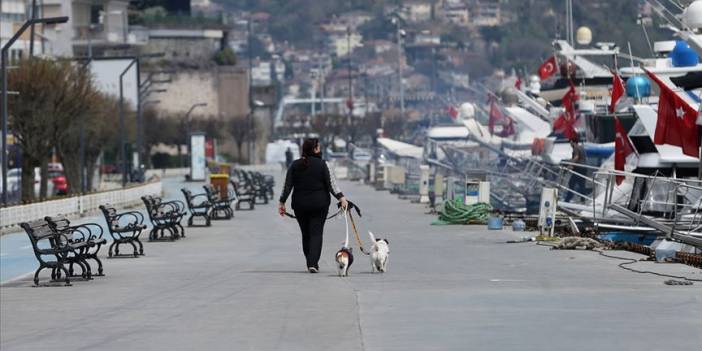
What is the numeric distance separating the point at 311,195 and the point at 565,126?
35.7 metres

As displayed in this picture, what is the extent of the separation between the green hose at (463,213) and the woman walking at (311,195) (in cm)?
1757

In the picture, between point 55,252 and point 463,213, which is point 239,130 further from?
point 55,252

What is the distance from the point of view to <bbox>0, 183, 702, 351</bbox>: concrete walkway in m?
16.8

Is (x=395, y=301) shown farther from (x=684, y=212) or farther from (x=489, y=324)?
(x=684, y=212)

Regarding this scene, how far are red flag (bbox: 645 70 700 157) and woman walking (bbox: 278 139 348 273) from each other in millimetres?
10354

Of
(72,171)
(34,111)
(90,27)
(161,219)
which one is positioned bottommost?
(72,171)

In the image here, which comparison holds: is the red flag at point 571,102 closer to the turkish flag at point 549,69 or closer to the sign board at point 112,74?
the turkish flag at point 549,69

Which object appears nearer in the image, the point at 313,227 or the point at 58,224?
the point at 313,227

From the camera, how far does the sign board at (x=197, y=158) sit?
91.2m

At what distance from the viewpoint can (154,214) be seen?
122ft

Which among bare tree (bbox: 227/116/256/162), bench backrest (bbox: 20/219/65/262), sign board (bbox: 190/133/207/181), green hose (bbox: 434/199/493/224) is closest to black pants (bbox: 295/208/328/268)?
bench backrest (bbox: 20/219/65/262)

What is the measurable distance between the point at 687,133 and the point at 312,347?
1946cm

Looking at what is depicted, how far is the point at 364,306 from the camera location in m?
Result: 20.0

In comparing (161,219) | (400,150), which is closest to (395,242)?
(161,219)
